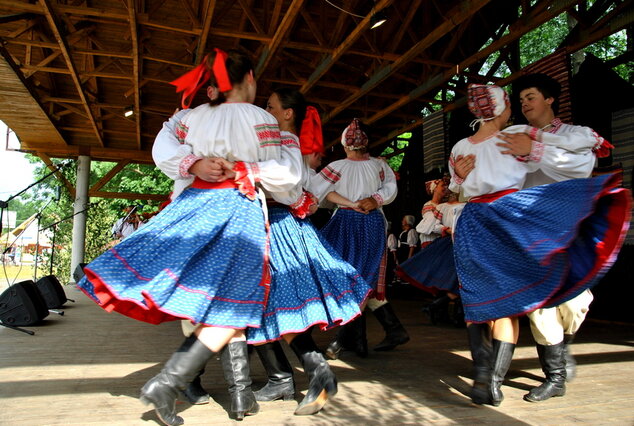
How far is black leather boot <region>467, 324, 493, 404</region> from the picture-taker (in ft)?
6.60

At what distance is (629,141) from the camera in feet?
16.3

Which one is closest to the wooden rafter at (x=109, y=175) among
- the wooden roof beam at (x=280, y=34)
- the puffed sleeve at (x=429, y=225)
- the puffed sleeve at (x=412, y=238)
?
the wooden roof beam at (x=280, y=34)

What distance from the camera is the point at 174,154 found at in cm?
194

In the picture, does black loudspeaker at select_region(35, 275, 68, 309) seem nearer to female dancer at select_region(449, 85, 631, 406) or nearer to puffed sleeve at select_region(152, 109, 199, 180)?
puffed sleeve at select_region(152, 109, 199, 180)

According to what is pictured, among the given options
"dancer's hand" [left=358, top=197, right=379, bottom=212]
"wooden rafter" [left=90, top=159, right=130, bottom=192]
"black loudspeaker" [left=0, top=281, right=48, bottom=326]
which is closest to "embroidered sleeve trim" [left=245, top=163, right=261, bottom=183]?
"dancer's hand" [left=358, top=197, right=379, bottom=212]

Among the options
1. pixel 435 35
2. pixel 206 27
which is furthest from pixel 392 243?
pixel 206 27

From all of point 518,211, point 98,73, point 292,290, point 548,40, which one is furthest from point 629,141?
point 548,40

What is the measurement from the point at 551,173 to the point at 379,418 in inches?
49.9

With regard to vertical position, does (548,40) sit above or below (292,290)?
above

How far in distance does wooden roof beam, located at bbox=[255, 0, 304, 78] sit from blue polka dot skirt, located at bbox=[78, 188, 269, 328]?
3.35m

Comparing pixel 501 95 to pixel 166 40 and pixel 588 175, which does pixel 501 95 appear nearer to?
pixel 588 175

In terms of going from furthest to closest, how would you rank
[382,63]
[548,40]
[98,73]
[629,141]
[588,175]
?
[548,40]
[98,73]
[382,63]
[629,141]
[588,175]

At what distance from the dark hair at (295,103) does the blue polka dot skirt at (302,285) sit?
504mm

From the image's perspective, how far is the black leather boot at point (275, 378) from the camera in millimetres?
2068
